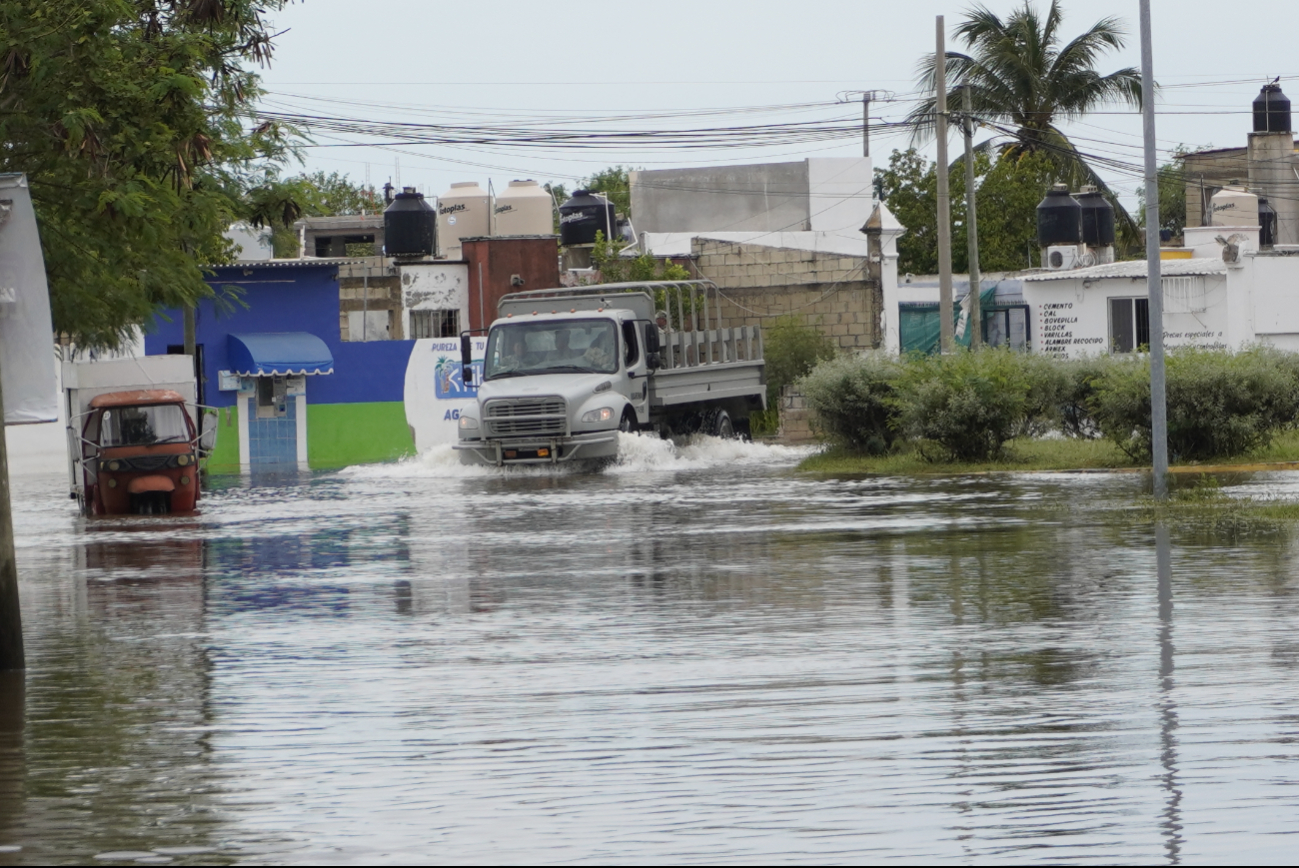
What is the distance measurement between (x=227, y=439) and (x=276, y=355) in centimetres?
229

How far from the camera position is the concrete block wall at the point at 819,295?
46.4m

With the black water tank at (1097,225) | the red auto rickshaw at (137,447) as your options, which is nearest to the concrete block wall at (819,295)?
the black water tank at (1097,225)

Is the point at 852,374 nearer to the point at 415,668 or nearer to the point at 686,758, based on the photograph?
the point at 415,668

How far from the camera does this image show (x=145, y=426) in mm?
23359

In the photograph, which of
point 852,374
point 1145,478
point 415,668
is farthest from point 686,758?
point 852,374

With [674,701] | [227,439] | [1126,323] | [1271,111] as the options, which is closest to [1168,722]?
[674,701]

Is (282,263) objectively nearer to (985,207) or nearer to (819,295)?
(819,295)

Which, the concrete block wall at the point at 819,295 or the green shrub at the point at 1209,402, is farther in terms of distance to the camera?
the concrete block wall at the point at 819,295

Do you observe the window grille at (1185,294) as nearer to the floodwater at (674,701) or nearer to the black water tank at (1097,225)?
the black water tank at (1097,225)

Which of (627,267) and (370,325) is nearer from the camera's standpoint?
(627,267)

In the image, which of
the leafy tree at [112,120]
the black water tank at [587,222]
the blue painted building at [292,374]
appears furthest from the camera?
the black water tank at [587,222]

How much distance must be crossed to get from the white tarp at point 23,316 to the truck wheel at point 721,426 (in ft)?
76.6

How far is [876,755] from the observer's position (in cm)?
723

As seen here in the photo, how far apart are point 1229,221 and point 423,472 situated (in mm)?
30646
